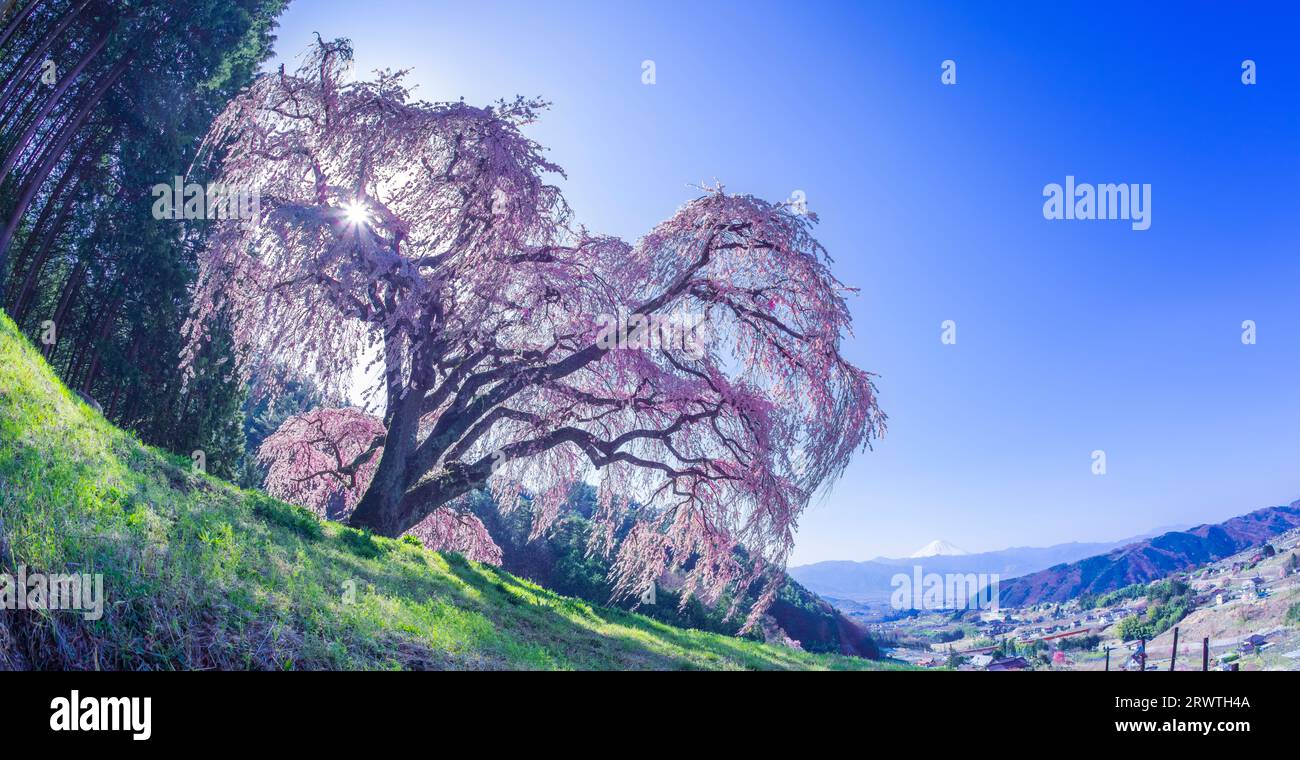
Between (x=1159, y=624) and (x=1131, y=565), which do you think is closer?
(x=1159, y=624)

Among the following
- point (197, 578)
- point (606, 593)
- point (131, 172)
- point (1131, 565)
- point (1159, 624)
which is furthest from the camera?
point (1131, 565)

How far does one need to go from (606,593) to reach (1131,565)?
40.4 meters

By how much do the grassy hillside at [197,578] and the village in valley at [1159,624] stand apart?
14644mm

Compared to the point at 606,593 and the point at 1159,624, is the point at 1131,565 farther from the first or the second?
the point at 606,593

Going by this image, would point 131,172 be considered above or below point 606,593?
above

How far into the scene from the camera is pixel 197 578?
4406mm

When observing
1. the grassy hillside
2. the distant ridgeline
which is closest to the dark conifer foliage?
the grassy hillside

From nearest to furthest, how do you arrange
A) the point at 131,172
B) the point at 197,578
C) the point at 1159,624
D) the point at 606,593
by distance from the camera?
1. the point at 197,578
2. the point at 131,172
3. the point at 1159,624
4. the point at 606,593

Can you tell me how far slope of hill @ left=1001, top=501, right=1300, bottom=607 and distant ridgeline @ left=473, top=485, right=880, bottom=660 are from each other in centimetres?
1658

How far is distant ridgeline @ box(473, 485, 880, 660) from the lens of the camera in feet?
115

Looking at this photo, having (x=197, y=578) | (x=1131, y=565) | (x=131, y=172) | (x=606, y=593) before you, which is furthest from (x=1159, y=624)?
(x=131, y=172)

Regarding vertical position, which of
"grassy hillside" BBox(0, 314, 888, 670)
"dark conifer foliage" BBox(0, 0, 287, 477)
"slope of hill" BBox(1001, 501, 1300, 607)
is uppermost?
"dark conifer foliage" BBox(0, 0, 287, 477)

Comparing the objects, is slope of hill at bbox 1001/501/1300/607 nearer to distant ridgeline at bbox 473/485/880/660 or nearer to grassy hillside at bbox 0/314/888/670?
distant ridgeline at bbox 473/485/880/660

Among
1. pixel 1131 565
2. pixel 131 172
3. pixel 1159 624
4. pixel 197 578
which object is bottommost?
pixel 1131 565
